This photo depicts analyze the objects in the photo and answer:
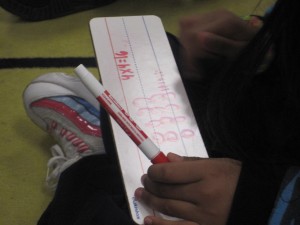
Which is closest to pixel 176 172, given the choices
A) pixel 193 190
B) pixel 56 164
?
pixel 193 190

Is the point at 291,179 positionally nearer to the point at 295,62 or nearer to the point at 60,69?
the point at 295,62

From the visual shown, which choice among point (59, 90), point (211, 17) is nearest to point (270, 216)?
point (211, 17)

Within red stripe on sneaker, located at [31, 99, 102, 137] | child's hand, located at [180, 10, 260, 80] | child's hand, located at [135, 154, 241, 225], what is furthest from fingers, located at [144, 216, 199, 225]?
red stripe on sneaker, located at [31, 99, 102, 137]

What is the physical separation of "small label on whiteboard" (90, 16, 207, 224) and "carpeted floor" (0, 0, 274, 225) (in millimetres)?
256

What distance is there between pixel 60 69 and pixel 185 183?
514mm

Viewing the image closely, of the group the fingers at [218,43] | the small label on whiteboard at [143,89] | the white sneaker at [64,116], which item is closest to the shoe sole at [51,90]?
the white sneaker at [64,116]

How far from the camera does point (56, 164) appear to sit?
0.73 meters

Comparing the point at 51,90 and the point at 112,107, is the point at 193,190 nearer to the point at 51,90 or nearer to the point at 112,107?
the point at 112,107

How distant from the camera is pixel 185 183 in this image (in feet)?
1.42

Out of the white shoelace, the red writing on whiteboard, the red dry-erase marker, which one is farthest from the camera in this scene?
the white shoelace

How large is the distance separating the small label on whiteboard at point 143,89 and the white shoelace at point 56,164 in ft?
0.65

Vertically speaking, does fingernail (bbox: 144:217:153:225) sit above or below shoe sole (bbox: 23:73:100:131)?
below

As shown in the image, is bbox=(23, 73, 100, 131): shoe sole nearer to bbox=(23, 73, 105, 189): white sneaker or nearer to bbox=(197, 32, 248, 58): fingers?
bbox=(23, 73, 105, 189): white sneaker

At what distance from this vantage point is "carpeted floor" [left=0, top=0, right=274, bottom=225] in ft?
2.32
